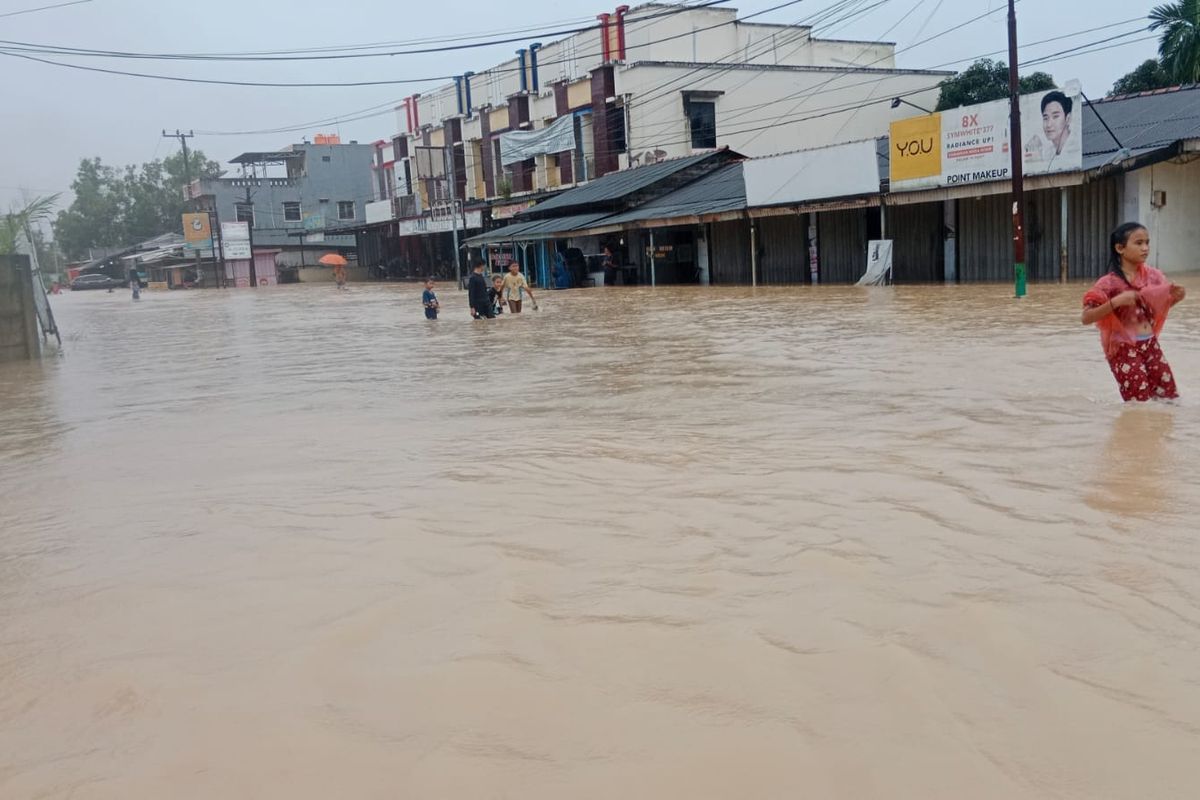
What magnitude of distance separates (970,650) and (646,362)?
9604mm

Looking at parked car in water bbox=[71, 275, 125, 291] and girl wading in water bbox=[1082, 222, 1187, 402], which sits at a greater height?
parked car in water bbox=[71, 275, 125, 291]

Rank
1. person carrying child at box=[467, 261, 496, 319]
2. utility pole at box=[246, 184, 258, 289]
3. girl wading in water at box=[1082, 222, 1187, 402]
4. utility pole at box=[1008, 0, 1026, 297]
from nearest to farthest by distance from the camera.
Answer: girl wading in water at box=[1082, 222, 1187, 402], utility pole at box=[1008, 0, 1026, 297], person carrying child at box=[467, 261, 496, 319], utility pole at box=[246, 184, 258, 289]

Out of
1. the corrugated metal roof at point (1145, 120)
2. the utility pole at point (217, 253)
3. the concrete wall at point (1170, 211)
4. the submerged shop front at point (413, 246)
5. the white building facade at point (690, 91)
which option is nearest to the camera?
the corrugated metal roof at point (1145, 120)

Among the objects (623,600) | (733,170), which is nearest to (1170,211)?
(733,170)

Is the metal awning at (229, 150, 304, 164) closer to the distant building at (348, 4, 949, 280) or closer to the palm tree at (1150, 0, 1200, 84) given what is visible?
the distant building at (348, 4, 949, 280)

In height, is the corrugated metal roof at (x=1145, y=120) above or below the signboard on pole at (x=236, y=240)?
A: below

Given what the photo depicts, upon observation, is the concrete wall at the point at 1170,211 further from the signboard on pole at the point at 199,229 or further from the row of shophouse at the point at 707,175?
the signboard on pole at the point at 199,229

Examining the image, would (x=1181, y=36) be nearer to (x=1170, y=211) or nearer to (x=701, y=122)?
(x=1170, y=211)

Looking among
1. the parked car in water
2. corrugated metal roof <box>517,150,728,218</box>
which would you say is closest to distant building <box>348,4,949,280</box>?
corrugated metal roof <box>517,150,728,218</box>

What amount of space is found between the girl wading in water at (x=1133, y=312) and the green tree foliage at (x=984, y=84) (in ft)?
113

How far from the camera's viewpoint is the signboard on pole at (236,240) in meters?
65.9

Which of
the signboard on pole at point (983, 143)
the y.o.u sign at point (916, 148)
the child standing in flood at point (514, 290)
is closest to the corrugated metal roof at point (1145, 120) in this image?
the signboard on pole at point (983, 143)

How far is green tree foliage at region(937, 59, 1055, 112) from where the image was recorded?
39.1 m

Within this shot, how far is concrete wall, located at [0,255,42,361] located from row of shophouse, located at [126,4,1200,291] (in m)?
17.2
